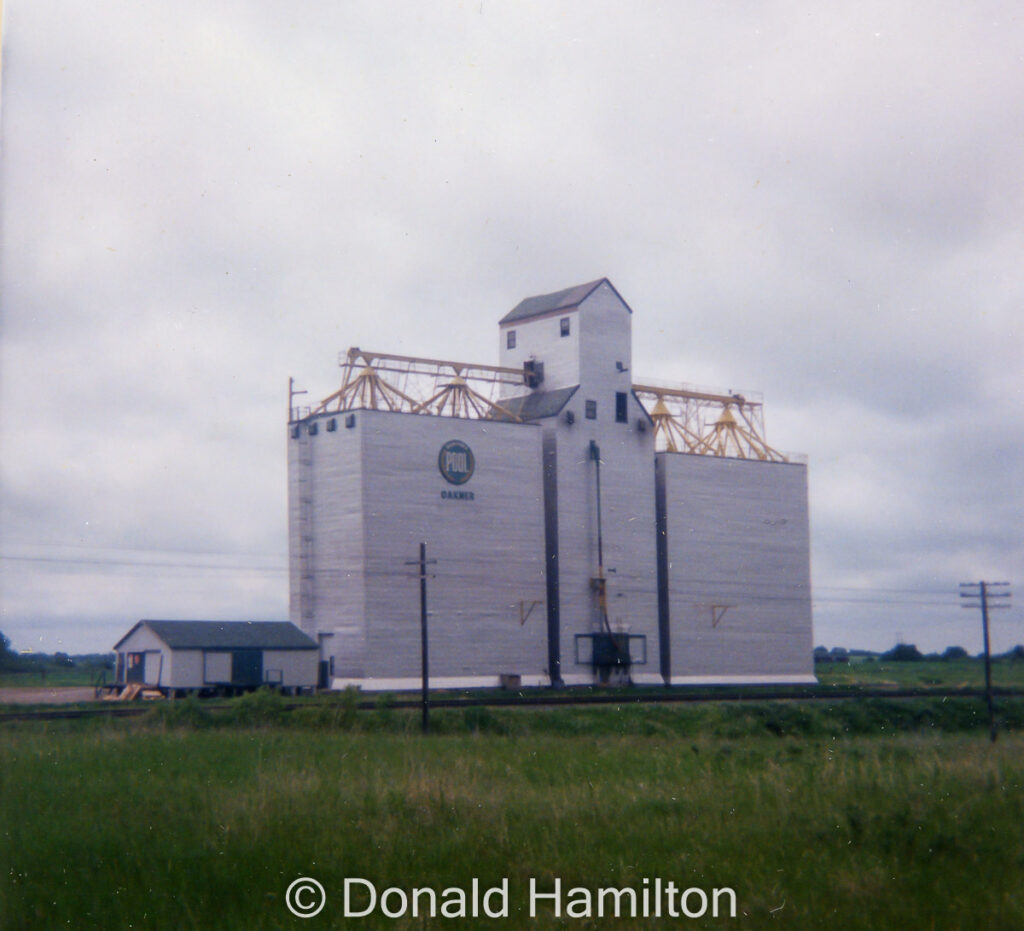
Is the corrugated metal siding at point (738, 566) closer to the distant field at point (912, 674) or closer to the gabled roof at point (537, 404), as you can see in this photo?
the distant field at point (912, 674)

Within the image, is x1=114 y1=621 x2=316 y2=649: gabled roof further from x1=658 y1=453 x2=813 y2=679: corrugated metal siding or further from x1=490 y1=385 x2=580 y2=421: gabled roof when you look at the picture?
x1=658 y1=453 x2=813 y2=679: corrugated metal siding

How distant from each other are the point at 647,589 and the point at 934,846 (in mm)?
Answer: 57974

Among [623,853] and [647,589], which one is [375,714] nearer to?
[623,853]

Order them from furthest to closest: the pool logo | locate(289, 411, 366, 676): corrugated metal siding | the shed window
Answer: the shed window, the pool logo, locate(289, 411, 366, 676): corrugated metal siding

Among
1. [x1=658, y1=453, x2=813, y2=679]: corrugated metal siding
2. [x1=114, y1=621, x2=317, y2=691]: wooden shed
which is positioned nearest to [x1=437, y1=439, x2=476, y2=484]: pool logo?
[x1=114, y1=621, x2=317, y2=691]: wooden shed

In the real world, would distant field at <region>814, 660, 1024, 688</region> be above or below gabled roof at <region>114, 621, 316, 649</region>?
below

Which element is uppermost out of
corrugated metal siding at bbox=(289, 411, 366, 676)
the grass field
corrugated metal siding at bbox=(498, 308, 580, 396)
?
corrugated metal siding at bbox=(498, 308, 580, 396)

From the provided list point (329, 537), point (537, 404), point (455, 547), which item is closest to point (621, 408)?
point (537, 404)

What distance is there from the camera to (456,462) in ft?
206

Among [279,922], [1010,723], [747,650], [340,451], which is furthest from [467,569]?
[279,922]

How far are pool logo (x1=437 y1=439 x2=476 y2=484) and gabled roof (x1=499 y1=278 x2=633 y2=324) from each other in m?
12.8

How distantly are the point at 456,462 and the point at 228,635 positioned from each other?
1501cm

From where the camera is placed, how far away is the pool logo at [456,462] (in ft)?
205

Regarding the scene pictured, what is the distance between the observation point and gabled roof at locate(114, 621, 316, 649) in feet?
189
